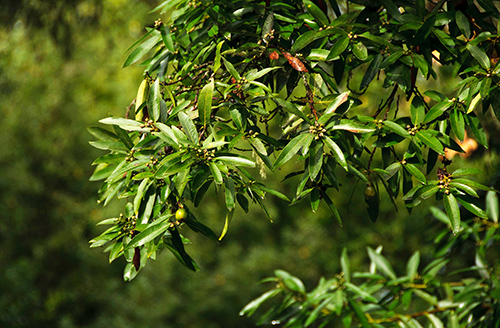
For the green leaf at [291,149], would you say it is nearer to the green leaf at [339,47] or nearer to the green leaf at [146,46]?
the green leaf at [339,47]

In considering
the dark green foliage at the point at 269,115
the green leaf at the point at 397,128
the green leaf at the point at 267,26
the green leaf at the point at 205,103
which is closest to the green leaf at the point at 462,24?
the dark green foliage at the point at 269,115

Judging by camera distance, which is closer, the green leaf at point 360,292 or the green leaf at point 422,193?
the green leaf at point 422,193

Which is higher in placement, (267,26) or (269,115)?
(267,26)

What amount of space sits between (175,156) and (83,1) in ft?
6.44

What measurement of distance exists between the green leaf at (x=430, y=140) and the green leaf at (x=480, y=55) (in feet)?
0.47

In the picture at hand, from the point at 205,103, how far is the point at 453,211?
425 mm

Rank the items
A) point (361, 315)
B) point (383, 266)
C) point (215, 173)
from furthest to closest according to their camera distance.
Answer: point (383, 266)
point (361, 315)
point (215, 173)

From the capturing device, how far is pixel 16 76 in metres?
5.00

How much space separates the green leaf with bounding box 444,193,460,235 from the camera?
0.80 m

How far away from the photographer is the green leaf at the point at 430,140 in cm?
78

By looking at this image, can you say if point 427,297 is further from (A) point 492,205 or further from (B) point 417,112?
(B) point 417,112

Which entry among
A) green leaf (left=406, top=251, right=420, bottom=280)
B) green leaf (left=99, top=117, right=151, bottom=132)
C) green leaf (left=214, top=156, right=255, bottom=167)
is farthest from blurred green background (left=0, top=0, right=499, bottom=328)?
green leaf (left=214, top=156, right=255, bottom=167)

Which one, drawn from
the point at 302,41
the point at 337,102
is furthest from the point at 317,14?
the point at 337,102

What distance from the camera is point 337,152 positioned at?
72 centimetres
